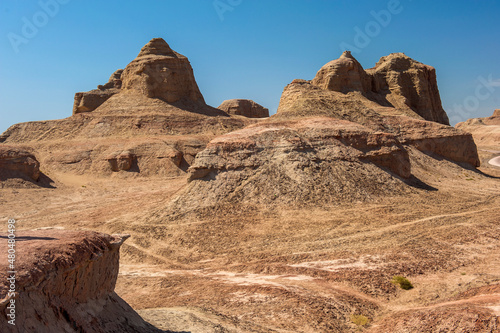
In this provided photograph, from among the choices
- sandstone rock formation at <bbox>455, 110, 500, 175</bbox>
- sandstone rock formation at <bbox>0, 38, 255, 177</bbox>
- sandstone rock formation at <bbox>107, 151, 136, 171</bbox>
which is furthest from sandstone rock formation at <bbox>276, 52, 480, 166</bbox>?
sandstone rock formation at <bbox>107, 151, 136, 171</bbox>

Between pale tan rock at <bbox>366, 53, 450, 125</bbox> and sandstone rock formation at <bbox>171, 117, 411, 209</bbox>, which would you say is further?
pale tan rock at <bbox>366, 53, 450, 125</bbox>

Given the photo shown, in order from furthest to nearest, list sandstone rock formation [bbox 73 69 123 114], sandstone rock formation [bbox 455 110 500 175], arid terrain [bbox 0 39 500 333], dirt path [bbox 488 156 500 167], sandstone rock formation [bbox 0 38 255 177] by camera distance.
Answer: sandstone rock formation [bbox 73 69 123 114]
sandstone rock formation [bbox 455 110 500 175]
dirt path [bbox 488 156 500 167]
sandstone rock formation [bbox 0 38 255 177]
arid terrain [bbox 0 39 500 333]

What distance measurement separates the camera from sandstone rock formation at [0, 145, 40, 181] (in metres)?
35.8

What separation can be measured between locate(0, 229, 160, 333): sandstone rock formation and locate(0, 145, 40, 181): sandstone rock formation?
32091mm

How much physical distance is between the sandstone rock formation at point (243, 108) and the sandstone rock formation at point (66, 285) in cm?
7236

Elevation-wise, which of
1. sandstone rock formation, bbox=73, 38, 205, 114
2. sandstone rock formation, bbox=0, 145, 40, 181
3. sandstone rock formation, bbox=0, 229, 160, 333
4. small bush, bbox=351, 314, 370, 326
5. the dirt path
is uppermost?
sandstone rock formation, bbox=73, 38, 205, 114

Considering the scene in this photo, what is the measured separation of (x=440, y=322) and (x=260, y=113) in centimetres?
7757

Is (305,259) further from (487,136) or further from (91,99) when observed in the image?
(487,136)

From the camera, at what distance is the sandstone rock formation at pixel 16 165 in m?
35.8

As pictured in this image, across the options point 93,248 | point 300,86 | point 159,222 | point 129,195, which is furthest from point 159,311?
point 300,86

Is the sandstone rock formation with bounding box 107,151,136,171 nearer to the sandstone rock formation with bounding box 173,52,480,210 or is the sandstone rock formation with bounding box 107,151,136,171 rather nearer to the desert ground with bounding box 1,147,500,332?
the desert ground with bounding box 1,147,500,332

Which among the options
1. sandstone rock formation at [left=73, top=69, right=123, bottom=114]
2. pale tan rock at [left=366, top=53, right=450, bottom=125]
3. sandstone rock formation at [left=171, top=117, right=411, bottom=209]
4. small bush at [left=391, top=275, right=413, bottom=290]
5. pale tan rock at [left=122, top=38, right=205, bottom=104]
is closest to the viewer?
small bush at [left=391, top=275, right=413, bottom=290]
